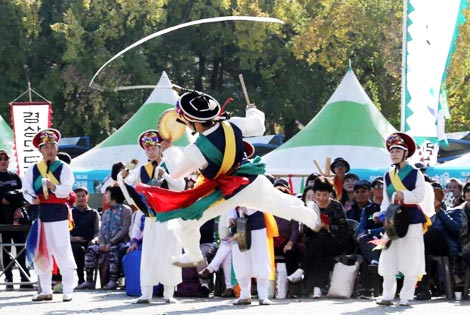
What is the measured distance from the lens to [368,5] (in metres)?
34.2

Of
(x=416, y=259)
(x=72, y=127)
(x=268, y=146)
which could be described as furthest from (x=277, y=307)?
(x=72, y=127)

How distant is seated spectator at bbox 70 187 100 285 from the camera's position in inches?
639

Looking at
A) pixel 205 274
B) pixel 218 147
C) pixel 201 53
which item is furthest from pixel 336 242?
pixel 201 53

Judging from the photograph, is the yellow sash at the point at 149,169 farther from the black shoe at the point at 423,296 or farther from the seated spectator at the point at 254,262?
the black shoe at the point at 423,296

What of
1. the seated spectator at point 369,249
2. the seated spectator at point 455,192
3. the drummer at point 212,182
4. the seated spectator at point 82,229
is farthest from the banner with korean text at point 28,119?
the drummer at point 212,182

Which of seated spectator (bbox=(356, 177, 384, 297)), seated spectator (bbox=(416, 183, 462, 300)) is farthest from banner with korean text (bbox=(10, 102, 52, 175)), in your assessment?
seated spectator (bbox=(416, 183, 462, 300))

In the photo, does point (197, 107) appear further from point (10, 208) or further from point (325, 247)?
point (10, 208)

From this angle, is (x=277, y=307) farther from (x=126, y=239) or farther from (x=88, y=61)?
(x=88, y=61)

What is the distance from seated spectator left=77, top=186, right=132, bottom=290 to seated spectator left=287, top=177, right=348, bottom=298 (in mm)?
2563

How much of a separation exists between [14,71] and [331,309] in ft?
82.1

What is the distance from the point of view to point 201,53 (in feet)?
122

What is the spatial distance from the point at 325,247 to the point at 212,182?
321cm

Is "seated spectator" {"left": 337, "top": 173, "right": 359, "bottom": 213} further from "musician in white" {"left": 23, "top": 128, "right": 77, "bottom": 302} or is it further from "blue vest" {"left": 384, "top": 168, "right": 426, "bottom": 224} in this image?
"musician in white" {"left": 23, "top": 128, "right": 77, "bottom": 302}

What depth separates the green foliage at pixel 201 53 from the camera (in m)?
34.1
